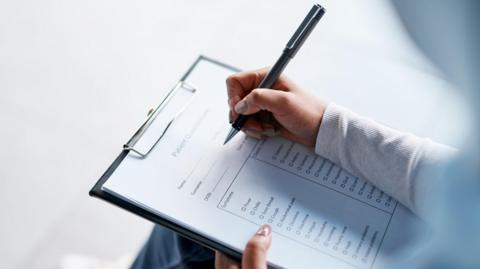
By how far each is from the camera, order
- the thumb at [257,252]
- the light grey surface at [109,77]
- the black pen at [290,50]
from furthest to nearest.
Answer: the light grey surface at [109,77] → the black pen at [290,50] → the thumb at [257,252]

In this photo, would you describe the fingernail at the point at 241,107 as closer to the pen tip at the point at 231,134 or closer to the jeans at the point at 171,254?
the pen tip at the point at 231,134

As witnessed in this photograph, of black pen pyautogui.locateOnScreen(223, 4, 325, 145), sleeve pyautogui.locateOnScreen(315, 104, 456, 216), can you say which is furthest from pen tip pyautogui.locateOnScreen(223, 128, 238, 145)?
sleeve pyautogui.locateOnScreen(315, 104, 456, 216)

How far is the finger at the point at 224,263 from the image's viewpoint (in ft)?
1.92

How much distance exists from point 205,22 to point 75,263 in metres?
0.68

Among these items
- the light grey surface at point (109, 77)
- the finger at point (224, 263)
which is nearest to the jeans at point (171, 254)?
the finger at point (224, 263)

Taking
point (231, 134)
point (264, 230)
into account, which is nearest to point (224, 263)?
point (264, 230)

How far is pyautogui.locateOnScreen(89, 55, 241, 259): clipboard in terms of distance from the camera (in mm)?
584

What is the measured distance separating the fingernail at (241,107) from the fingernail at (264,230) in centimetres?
15

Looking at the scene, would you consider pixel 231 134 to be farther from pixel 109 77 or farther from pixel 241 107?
pixel 109 77

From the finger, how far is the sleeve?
0.17 metres

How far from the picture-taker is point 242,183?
0.63m

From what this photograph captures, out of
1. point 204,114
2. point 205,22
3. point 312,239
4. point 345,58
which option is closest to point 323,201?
point 312,239

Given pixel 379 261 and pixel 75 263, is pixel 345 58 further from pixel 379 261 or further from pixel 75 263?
pixel 75 263

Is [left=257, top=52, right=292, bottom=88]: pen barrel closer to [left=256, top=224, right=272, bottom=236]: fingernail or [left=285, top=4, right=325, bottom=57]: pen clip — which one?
[left=285, top=4, right=325, bottom=57]: pen clip
